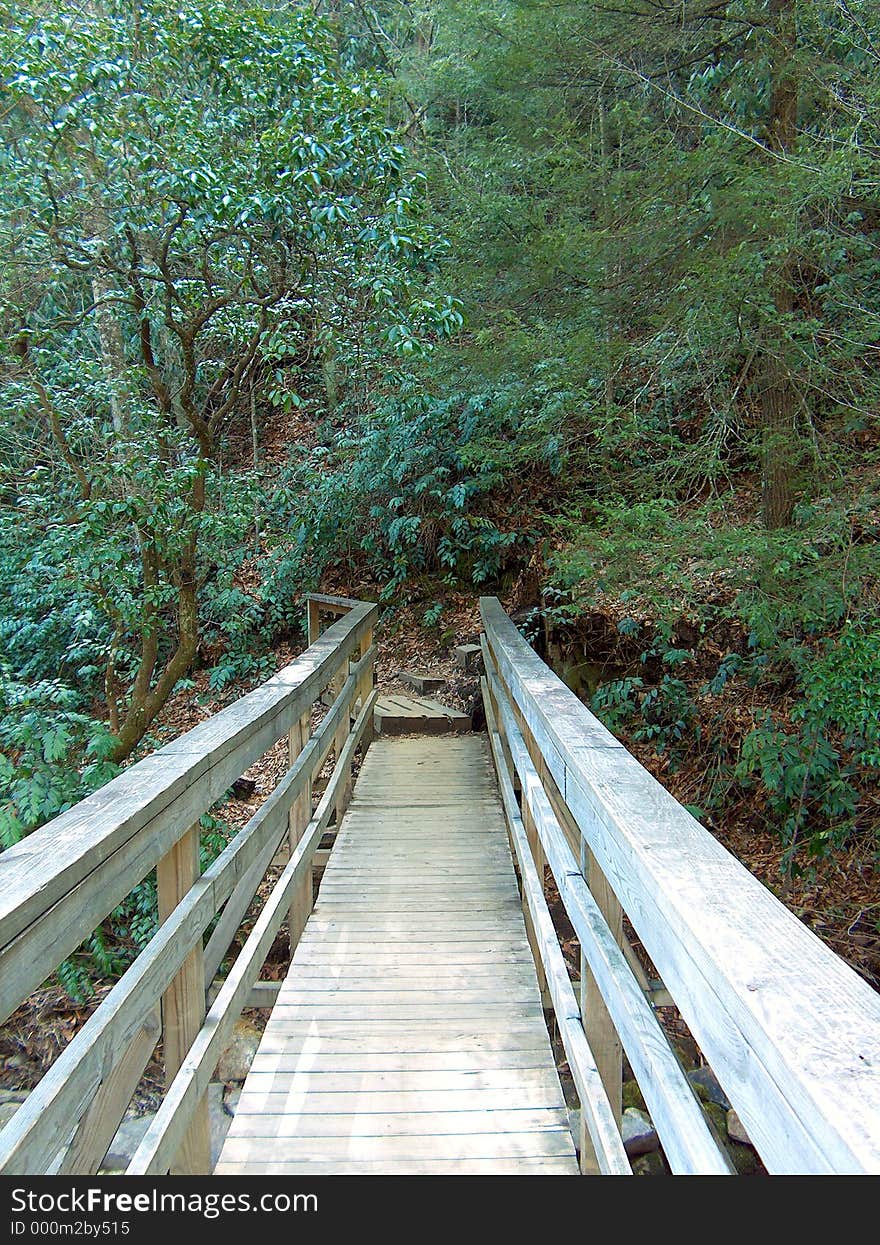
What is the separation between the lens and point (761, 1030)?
0.90 metres

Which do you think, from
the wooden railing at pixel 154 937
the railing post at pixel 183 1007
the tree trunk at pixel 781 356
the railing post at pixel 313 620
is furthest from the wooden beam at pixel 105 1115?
the railing post at pixel 313 620

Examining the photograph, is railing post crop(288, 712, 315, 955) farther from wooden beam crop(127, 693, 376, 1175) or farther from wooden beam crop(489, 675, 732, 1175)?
wooden beam crop(489, 675, 732, 1175)

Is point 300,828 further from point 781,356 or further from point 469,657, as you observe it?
point 469,657

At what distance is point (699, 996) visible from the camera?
3.60 ft

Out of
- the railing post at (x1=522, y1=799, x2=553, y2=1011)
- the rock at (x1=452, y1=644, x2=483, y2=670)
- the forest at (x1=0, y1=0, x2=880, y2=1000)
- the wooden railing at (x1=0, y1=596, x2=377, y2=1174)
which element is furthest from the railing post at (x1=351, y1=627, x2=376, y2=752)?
the wooden railing at (x1=0, y1=596, x2=377, y2=1174)

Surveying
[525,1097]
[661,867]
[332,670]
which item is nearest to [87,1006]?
[332,670]

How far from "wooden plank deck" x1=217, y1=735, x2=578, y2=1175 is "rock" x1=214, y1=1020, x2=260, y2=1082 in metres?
1.34

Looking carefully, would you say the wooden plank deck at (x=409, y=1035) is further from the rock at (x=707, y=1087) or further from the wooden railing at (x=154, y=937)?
the rock at (x=707, y=1087)

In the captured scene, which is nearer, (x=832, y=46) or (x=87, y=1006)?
(x=87, y=1006)

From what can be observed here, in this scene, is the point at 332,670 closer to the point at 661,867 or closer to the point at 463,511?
the point at 661,867

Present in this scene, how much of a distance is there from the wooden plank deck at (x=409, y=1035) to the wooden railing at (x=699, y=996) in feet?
1.29

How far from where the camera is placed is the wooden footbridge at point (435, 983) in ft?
3.22
